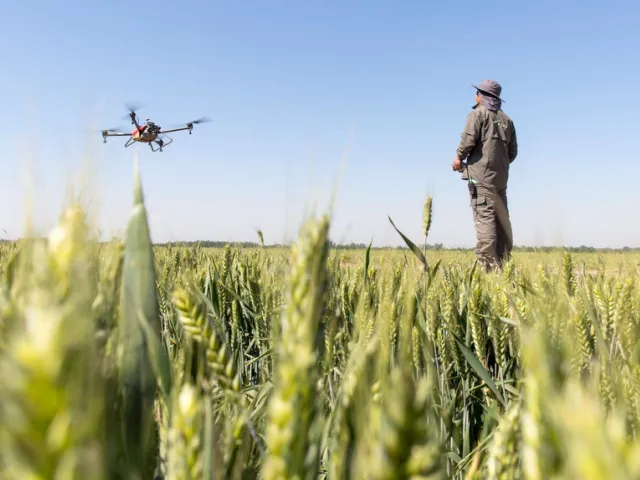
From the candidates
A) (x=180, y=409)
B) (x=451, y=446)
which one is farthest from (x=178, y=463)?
(x=451, y=446)

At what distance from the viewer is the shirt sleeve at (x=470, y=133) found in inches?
246

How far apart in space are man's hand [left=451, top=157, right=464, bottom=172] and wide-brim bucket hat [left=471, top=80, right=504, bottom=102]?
0.89 meters

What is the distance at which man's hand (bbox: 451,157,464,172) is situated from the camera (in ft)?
21.6

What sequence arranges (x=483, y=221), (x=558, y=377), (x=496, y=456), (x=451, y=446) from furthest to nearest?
(x=483, y=221) → (x=451, y=446) → (x=496, y=456) → (x=558, y=377)

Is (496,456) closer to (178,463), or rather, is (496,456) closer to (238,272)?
(178,463)

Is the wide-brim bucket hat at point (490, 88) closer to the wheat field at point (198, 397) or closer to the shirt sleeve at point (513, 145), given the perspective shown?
the shirt sleeve at point (513, 145)

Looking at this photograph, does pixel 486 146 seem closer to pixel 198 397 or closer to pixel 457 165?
pixel 457 165

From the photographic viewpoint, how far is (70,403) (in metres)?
0.34

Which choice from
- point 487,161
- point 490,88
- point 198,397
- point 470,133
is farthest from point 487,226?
point 198,397

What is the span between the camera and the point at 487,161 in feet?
20.4

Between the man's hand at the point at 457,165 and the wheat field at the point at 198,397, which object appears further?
the man's hand at the point at 457,165

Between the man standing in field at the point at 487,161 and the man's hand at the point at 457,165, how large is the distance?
4cm

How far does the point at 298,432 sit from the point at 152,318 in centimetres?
29

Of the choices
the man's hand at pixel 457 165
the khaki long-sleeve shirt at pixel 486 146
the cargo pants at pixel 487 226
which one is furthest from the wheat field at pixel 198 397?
the man's hand at pixel 457 165
